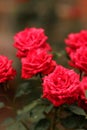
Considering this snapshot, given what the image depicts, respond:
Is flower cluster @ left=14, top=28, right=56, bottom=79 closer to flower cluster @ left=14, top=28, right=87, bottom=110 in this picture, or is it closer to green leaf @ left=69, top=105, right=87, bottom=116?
flower cluster @ left=14, top=28, right=87, bottom=110

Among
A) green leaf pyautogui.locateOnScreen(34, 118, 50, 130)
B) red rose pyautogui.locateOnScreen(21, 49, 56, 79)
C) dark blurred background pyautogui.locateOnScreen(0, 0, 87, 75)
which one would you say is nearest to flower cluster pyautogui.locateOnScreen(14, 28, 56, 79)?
red rose pyautogui.locateOnScreen(21, 49, 56, 79)

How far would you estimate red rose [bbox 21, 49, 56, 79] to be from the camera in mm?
989

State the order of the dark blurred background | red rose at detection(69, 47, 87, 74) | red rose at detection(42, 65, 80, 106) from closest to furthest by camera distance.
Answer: red rose at detection(42, 65, 80, 106), red rose at detection(69, 47, 87, 74), the dark blurred background

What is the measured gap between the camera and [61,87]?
0.92m

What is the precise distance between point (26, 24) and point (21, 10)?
201mm

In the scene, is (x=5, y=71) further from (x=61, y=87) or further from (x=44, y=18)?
(x=44, y=18)

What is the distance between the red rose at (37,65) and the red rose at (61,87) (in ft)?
0.20

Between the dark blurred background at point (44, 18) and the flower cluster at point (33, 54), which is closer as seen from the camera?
the flower cluster at point (33, 54)

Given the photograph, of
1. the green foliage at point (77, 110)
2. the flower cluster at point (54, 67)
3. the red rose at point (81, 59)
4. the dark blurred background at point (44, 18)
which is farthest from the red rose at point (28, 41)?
the dark blurred background at point (44, 18)

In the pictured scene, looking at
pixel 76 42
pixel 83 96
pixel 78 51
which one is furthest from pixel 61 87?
pixel 76 42

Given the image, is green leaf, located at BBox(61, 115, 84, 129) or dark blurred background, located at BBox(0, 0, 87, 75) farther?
dark blurred background, located at BBox(0, 0, 87, 75)

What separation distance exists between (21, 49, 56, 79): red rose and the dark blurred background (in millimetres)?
1837

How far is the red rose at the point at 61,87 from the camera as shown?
909 mm

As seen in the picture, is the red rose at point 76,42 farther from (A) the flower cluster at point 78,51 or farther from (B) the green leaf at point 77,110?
(B) the green leaf at point 77,110
